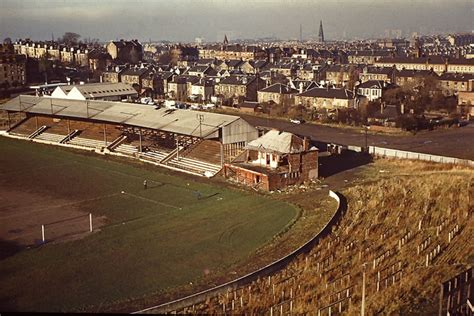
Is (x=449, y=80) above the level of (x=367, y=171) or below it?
above

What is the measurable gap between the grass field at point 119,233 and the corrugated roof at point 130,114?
3.08 metres

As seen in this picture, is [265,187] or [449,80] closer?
[265,187]

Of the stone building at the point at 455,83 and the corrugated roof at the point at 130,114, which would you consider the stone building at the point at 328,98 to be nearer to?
the stone building at the point at 455,83

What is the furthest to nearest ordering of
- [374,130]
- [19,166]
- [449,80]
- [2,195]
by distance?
[449,80] → [374,130] → [19,166] → [2,195]

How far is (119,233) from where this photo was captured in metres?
17.5

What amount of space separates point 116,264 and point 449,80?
44.7m

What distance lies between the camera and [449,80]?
170ft

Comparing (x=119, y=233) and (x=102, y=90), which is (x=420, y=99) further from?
(x=119, y=233)

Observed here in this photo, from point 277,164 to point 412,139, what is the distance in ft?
44.3

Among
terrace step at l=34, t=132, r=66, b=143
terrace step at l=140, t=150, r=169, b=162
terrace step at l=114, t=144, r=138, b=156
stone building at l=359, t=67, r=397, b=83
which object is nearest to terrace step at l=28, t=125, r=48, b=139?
terrace step at l=34, t=132, r=66, b=143

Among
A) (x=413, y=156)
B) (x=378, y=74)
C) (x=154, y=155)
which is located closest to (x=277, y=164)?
(x=154, y=155)

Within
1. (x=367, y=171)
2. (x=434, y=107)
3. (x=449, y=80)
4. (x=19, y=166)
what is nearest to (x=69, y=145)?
(x=19, y=166)

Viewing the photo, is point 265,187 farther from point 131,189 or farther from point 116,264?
point 116,264

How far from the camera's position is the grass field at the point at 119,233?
44.4 feet
